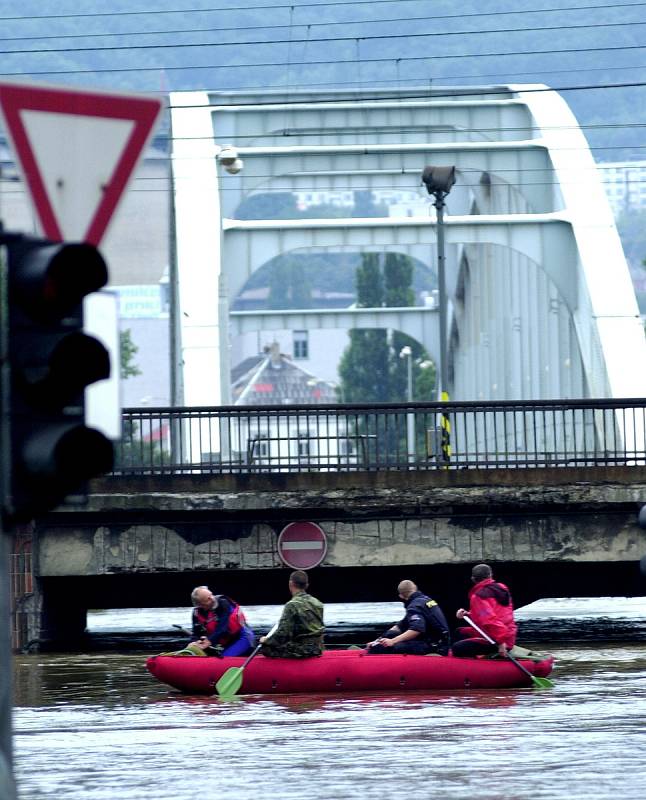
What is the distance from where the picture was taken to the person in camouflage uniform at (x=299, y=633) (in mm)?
18172

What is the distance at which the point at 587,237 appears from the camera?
38.5m

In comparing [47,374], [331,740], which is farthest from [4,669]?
[331,740]

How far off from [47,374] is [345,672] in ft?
39.7

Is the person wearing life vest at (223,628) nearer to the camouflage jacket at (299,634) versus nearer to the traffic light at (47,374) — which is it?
the camouflage jacket at (299,634)

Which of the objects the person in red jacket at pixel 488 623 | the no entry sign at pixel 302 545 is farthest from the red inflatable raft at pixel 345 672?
the no entry sign at pixel 302 545

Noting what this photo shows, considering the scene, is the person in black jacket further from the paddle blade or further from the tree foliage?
the tree foliage

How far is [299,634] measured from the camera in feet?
60.1

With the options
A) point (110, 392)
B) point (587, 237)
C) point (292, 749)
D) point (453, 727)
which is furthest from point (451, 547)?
point (110, 392)

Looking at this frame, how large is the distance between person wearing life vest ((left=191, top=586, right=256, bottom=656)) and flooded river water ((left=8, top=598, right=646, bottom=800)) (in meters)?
0.72

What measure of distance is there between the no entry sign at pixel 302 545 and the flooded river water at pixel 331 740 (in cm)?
375

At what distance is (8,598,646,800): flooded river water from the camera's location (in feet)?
36.3

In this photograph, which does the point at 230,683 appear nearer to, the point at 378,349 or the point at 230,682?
the point at 230,682

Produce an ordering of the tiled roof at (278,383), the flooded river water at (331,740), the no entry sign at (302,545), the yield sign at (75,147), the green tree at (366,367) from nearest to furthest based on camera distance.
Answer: the yield sign at (75,147)
the flooded river water at (331,740)
the no entry sign at (302,545)
the green tree at (366,367)
the tiled roof at (278,383)

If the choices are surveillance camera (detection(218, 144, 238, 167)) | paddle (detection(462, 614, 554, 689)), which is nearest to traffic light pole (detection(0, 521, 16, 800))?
paddle (detection(462, 614, 554, 689))
